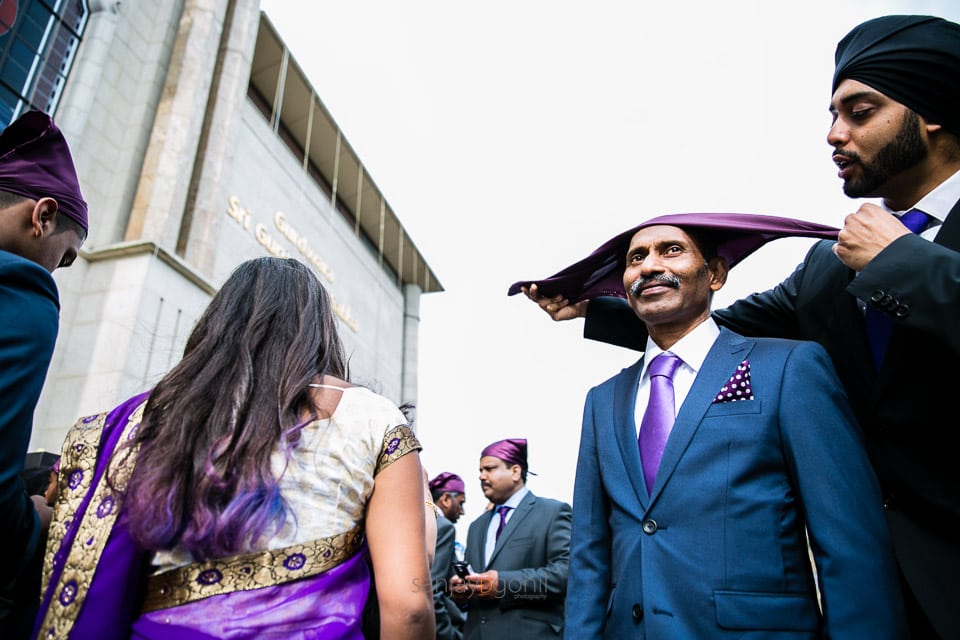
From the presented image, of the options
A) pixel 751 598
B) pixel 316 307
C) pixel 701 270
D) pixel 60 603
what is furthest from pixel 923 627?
pixel 60 603

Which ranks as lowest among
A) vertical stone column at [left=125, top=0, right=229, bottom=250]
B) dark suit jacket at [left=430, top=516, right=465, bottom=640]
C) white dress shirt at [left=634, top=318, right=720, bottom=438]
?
dark suit jacket at [left=430, top=516, right=465, bottom=640]

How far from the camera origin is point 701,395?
1.86 metres

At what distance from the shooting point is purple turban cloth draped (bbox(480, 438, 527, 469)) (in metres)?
5.86

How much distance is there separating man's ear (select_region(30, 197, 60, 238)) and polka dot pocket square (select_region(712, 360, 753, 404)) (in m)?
2.06

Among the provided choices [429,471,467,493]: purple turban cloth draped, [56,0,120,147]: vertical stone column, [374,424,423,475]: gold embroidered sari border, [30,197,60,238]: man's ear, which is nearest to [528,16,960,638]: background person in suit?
[374,424,423,475]: gold embroidered sari border

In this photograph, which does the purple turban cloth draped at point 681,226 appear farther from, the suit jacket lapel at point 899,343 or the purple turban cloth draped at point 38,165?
the purple turban cloth draped at point 38,165

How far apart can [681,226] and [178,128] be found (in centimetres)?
1115

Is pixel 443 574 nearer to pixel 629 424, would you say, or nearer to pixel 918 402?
pixel 629 424

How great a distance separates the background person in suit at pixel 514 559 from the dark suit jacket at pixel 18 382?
313cm

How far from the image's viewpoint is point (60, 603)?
1355mm

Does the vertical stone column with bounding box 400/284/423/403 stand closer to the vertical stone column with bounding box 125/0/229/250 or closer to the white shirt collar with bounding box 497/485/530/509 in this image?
the vertical stone column with bounding box 125/0/229/250

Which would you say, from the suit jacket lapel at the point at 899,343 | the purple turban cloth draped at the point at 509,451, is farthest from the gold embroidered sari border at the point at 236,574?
the purple turban cloth draped at the point at 509,451

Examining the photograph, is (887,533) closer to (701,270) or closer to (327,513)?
(701,270)

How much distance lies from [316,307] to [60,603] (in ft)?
3.00
